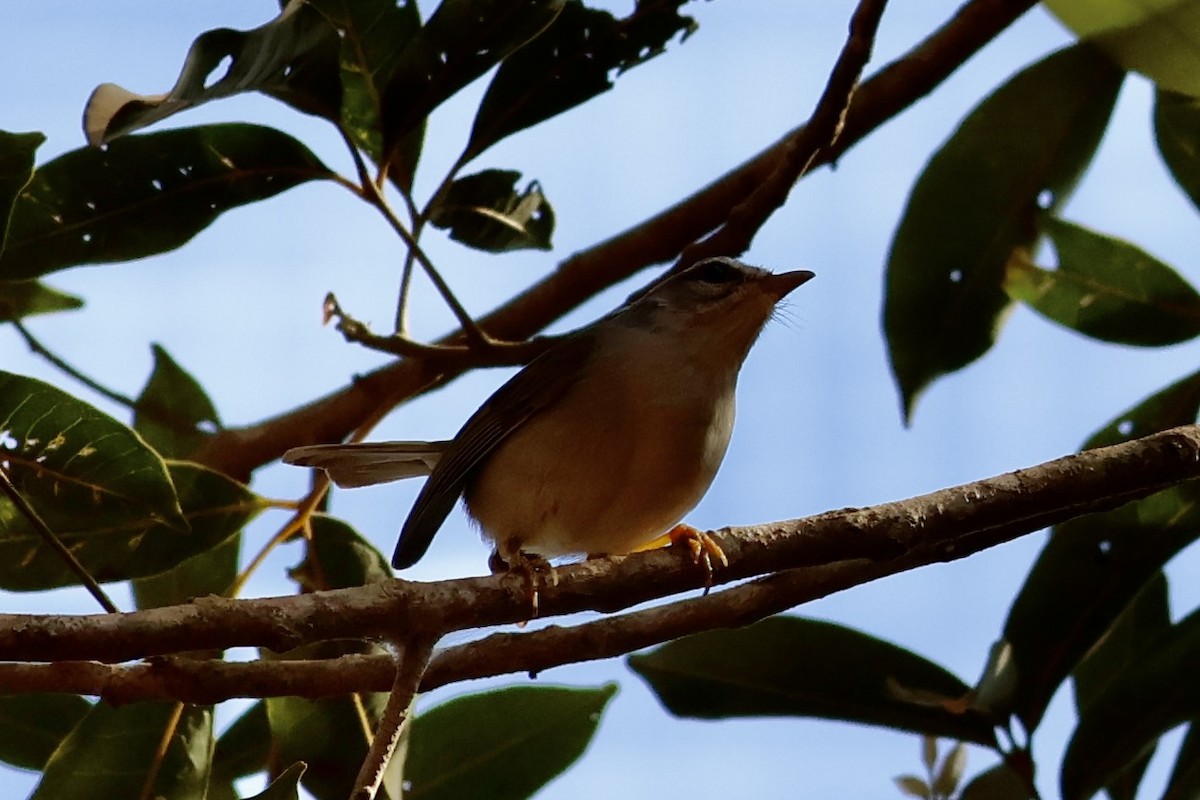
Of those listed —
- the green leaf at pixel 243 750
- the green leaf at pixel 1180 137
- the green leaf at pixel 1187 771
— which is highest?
the green leaf at pixel 1180 137

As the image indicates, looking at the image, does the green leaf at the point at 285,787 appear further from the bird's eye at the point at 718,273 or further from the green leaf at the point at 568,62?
the bird's eye at the point at 718,273

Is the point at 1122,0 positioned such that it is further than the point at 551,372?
No

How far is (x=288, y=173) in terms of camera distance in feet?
10.6

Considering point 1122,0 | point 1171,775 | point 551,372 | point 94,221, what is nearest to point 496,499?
point 551,372

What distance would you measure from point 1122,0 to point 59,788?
2.97m

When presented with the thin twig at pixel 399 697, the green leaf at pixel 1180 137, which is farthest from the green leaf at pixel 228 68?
the green leaf at pixel 1180 137

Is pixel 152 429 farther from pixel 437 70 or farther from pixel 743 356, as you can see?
pixel 743 356

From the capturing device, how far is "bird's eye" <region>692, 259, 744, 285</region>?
384cm

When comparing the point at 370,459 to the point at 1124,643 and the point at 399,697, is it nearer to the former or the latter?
the point at 399,697

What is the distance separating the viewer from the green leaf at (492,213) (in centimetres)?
343

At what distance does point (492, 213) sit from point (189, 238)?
2.41ft

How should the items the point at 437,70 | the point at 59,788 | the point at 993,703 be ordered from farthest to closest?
1. the point at 437,70
2. the point at 993,703
3. the point at 59,788

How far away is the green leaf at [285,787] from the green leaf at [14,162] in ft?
3.64

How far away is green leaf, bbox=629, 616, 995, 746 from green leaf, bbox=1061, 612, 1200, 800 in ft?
0.70
